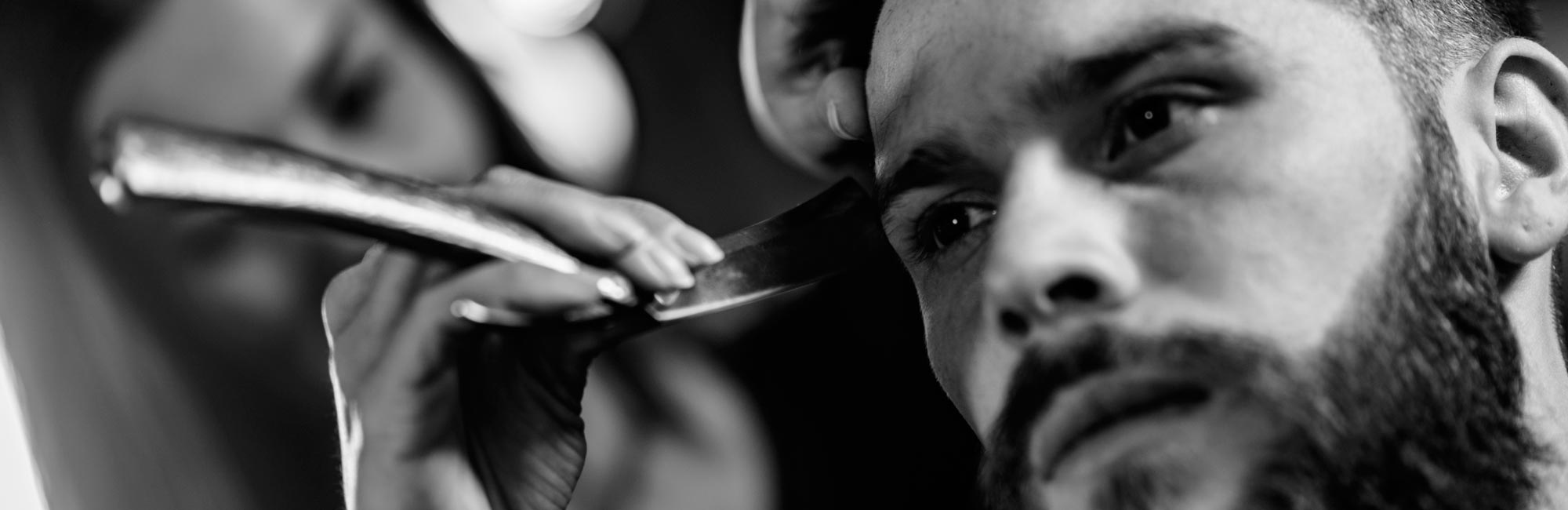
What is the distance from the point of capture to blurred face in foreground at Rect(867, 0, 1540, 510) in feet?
1.86

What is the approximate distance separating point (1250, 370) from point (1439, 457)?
12 cm

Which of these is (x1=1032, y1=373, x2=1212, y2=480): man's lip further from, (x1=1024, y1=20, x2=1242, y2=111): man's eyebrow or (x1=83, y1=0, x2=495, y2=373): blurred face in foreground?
(x1=83, y1=0, x2=495, y2=373): blurred face in foreground

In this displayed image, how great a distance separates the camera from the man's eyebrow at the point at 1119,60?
0.61 metres

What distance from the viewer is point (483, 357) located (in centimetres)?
82

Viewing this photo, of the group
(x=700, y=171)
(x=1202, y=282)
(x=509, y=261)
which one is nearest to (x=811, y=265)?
(x=700, y=171)

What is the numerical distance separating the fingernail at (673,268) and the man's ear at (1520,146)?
494 mm

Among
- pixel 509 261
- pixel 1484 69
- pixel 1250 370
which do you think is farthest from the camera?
pixel 509 261

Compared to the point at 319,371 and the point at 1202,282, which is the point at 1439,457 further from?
the point at 319,371

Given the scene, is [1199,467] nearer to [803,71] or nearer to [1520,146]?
[1520,146]

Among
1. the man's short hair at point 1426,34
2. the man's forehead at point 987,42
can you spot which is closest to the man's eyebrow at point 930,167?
the man's forehead at point 987,42

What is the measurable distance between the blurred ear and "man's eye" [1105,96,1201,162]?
10.9 inches

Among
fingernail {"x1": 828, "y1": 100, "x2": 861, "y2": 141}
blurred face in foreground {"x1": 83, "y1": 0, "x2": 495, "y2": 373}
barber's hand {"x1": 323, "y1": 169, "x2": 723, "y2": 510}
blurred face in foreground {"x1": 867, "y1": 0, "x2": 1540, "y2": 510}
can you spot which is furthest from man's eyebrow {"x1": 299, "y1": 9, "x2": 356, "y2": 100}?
blurred face in foreground {"x1": 867, "y1": 0, "x2": 1540, "y2": 510}

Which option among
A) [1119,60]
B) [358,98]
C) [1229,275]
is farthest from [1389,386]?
[358,98]

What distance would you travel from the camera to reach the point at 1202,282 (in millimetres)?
574
